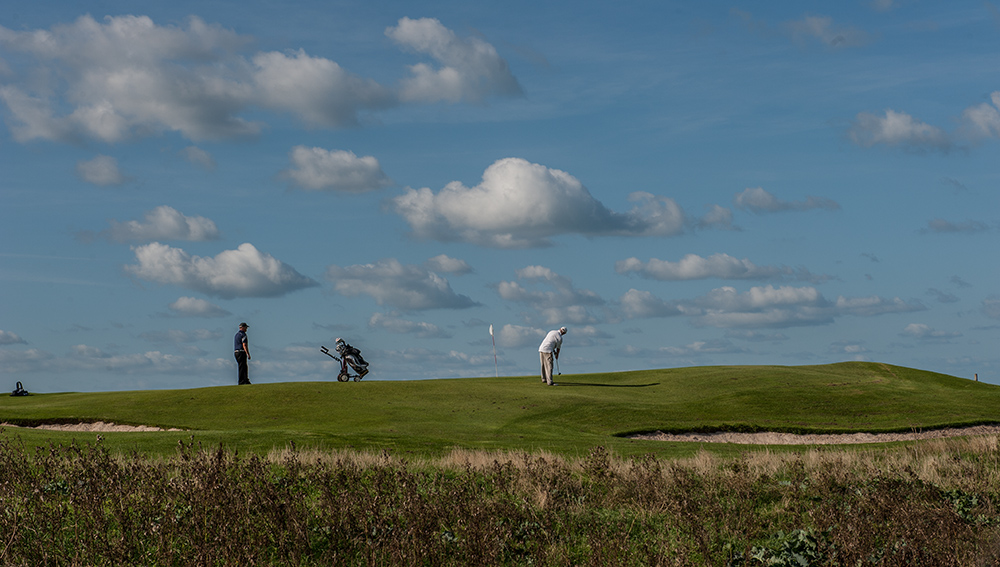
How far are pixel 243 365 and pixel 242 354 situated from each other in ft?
1.63

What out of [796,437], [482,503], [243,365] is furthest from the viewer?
[243,365]

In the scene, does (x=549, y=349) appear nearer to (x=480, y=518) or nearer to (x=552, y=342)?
(x=552, y=342)

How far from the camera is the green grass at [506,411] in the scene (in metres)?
19.7

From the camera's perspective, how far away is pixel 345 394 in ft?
98.7

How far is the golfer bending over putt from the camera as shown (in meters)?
34.3

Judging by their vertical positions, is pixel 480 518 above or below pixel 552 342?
below

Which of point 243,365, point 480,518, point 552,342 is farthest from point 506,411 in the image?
point 480,518

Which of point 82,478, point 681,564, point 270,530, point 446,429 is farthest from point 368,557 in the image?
point 446,429

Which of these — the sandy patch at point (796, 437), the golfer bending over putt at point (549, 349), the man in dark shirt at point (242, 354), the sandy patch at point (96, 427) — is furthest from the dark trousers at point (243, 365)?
the sandy patch at point (796, 437)

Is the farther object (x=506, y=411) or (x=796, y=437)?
(x=506, y=411)

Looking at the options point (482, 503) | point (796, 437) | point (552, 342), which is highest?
point (552, 342)

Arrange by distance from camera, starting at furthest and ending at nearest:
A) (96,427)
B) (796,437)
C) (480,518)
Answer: (796,437) < (96,427) < (480,518)

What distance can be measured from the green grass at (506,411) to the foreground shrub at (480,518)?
6.20 meters

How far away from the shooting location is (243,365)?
111 ft
